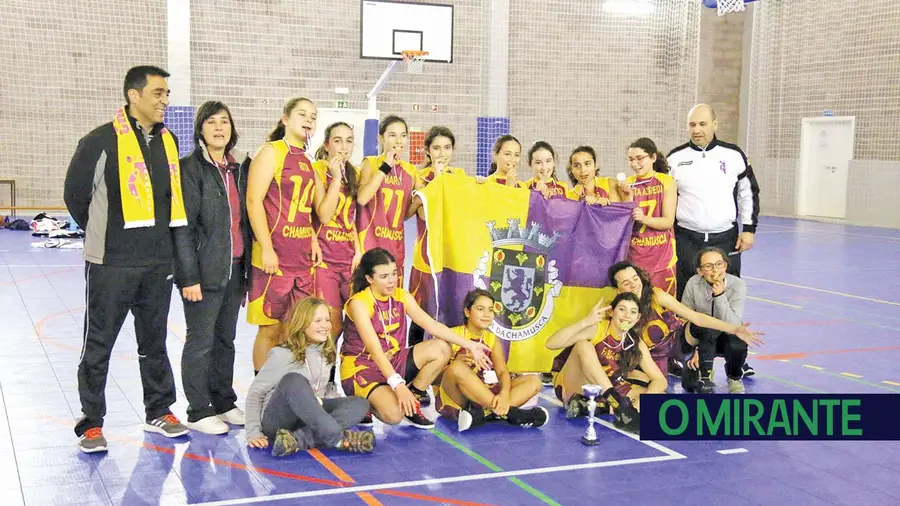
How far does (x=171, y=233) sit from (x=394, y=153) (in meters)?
1.60

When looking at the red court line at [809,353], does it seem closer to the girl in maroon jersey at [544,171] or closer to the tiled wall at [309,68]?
the girl in maroon jersey at [544,171]

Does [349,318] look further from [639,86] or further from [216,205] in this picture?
[639,86]

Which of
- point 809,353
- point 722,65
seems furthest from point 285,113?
point 722,65


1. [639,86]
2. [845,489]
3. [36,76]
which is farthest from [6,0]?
[845,489]

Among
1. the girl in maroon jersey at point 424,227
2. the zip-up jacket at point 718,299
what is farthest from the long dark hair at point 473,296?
the zip-up jacket at point 718,299

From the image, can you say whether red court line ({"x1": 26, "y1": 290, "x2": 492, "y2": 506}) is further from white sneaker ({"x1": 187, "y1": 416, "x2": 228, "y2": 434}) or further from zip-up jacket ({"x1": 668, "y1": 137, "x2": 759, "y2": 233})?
zip-up jacket ({"x1": 668, "y1": 137, "x2": 759, "y2": 233})

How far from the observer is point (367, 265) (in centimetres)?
546

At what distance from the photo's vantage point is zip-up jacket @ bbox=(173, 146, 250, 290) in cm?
506

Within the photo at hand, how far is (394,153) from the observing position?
19.7ft

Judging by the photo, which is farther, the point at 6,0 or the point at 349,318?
the point at 6,0

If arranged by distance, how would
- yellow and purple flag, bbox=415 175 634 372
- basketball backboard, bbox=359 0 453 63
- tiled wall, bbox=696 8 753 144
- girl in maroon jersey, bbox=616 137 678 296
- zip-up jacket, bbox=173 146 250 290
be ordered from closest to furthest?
zip-up jacket, bbox=173 146 250 290, yellow and purple flag, bbox=415 175 634 372, girl in maroon jersey, bbox=616 137 678 296, basketball backboard, bbox=359 0 453 63, tiled wall, bbox=696 8 753 144

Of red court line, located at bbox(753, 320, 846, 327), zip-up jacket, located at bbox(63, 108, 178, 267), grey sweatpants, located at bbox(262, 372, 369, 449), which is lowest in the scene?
red court line, located at bbox(753, 320, 846, 327)

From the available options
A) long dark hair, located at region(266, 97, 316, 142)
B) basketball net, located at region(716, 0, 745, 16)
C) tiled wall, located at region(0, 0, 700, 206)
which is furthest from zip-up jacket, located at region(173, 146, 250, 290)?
basketball net, located at region(716, 0, 745, 16)

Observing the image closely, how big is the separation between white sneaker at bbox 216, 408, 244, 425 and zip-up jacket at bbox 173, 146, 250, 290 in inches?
32.4
